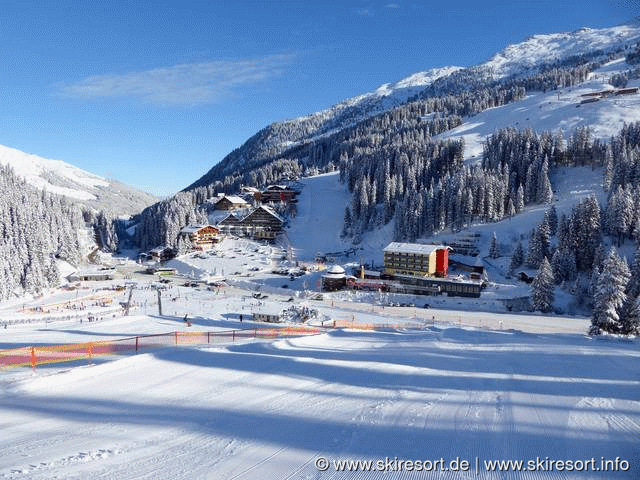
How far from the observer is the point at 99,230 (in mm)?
116688

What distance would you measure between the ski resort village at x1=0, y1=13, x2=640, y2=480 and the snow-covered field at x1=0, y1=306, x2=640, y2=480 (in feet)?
0.19

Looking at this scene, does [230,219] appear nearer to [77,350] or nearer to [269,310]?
[269,310]

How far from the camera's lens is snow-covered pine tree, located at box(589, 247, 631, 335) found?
31562 mm

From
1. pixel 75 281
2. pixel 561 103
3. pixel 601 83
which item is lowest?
pixel 75 281

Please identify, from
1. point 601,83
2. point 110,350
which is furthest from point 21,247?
point 601,83

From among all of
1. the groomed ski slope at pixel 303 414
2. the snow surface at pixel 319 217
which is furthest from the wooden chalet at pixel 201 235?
the groomed ski slope at pixel 303 414

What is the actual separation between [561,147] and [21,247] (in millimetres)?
114872

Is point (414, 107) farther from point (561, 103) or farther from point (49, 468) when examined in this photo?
point (49, 468)

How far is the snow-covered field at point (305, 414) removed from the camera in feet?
22.2

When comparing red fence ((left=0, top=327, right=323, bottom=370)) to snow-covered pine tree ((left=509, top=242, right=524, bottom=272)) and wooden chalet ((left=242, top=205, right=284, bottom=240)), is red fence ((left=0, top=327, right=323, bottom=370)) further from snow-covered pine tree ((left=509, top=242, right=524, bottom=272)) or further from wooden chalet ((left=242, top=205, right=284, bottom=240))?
wooden chalet ((left=242, top=205, right=284, bottom=240))

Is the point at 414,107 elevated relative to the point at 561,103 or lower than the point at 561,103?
elevated

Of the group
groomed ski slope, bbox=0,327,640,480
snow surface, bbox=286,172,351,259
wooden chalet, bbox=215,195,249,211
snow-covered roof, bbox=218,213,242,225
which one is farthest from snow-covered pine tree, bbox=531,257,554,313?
wooden chalet, bbox=215,195,249,211
